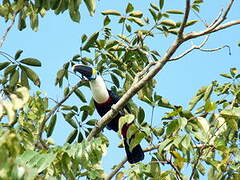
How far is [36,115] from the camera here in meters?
4.63

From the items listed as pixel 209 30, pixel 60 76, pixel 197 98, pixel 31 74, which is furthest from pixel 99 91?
pixel 209 30

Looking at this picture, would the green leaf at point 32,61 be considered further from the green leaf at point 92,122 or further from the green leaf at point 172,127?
the green leaf at point 172,127

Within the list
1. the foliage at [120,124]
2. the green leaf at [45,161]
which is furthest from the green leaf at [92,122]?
the green leaf at [45,161]

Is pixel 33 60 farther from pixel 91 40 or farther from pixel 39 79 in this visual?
pixel 91 40

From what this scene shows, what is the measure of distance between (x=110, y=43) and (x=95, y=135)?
0.78 meters

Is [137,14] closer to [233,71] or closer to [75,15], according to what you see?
[75,15]

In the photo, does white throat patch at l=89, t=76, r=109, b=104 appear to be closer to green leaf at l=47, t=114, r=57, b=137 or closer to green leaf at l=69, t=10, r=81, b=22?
green leaf at l=47, t=114, r=57, b=137

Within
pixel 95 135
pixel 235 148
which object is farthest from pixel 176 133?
pixel 95 135

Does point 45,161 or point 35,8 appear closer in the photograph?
point 45,161

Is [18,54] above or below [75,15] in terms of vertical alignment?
below

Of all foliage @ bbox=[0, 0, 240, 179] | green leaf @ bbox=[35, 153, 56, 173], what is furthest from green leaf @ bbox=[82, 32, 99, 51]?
green leaf @ bbox=[35, 153, 56, 173]

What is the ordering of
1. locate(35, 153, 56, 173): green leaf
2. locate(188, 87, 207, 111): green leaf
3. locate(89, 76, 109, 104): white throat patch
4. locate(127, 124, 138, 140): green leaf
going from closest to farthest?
1. locate(35, 153, 56, 173): green leaf
2. locate(127, 124, 138, 140): green leaf
3. locate(188, 87, 207, 111): green leaf
4. locate(89, 76, 109, 104): white throat patch

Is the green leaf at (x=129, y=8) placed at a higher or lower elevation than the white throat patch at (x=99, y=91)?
higher

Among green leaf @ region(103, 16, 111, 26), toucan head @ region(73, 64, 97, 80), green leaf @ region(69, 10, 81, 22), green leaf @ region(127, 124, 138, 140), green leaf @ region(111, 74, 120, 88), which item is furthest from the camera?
toucan head @ region(73, 64, 97, 80)
